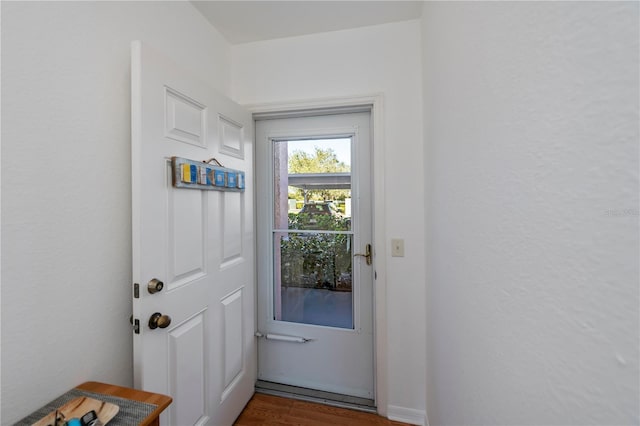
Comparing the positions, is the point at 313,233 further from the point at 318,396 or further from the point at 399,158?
the point at 318,396

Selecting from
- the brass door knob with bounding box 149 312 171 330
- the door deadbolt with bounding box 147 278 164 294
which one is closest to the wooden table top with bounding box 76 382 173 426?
the brass door knob with bounding box 149 312 171 330

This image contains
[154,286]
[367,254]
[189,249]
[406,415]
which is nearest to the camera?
[154,286]

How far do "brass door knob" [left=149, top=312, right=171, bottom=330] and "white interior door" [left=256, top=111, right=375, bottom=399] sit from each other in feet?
3.00

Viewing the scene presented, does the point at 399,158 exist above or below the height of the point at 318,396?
above

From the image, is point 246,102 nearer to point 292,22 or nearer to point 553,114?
point 292,22

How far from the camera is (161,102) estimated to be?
1.04 metres

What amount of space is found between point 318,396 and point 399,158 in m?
1.65

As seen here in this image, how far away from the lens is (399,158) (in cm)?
158

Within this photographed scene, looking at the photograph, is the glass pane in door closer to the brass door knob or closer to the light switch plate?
the light switch plate

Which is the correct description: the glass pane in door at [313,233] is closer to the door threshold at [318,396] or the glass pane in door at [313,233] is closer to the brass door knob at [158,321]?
the door threshold at [318,396]

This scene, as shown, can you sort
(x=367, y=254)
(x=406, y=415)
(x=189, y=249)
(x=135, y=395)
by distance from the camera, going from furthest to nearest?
(x=367, y=254), (x=406, y=415), (x=189, y=249), (x=135, y=395)

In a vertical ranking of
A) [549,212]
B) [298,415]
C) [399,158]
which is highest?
[399,158]

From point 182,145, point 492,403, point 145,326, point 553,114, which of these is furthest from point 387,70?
point 145,326

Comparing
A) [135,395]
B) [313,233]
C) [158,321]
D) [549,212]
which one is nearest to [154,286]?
[158,321]
